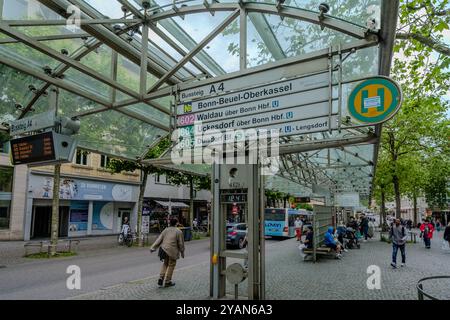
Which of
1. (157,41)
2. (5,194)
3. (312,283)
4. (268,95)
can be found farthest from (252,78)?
(5,194)

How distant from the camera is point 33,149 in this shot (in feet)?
26.0

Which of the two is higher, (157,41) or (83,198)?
(157,41)

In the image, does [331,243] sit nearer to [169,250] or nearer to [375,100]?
[169,250]

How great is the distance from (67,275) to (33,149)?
15.6 feet

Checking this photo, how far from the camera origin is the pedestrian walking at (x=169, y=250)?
8.58 m

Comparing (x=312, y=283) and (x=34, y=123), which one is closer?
(x=34, y=123)

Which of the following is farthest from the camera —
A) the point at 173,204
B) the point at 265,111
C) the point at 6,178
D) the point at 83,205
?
the point at 173,204

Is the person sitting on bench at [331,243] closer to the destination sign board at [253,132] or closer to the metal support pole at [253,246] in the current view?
the metal support pole at [253,246]

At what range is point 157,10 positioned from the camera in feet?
20.0

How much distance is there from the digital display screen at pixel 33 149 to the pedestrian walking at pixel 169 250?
3156 millimetres

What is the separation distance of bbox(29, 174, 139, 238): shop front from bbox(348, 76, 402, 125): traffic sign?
24.1 m

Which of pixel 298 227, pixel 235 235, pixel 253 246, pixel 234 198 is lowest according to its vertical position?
pixel 235 235
